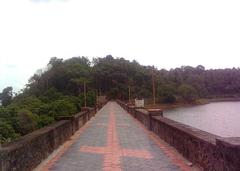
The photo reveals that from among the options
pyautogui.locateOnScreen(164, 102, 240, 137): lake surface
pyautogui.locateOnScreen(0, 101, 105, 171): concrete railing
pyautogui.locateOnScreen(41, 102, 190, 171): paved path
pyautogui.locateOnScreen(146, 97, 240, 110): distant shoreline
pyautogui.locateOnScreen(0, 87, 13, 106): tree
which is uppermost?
pyautogui.locateOnScreen(0, 87, 13, 106): tree

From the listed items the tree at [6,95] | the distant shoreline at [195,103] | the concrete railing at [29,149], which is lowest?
the concrete railing at [29,149]

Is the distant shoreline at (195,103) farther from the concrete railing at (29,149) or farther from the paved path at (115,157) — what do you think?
the concrete railing at (29,149)

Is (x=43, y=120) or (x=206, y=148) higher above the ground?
(x=206, y=148)

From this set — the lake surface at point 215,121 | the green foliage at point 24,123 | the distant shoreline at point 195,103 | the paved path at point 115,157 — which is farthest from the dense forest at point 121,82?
the paved path at point 115,157

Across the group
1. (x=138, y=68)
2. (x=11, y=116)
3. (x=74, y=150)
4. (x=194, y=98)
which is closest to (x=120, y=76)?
(x=138, y=68)

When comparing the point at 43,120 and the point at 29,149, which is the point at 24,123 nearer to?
the point at 43,120

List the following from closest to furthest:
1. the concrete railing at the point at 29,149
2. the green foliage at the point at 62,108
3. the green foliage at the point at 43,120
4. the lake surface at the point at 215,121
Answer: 1. the concrete railing at the point at 29,149
2. the lake surface at the point at 215,121
3. the green foliage at the point at 43,120
4. the green foliage at the point at 62,108

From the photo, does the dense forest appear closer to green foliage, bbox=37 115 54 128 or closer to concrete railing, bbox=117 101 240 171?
green foliage, bbox=37 115 54 128

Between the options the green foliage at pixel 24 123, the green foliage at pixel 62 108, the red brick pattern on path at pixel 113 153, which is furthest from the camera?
the green foliage at pixel 62 108

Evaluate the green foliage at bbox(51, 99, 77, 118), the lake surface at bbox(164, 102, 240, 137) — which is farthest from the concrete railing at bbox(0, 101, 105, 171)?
the green foliage at bbox(51, 99, 77, 118)

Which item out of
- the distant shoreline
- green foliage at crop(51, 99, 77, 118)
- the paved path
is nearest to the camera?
the paved path

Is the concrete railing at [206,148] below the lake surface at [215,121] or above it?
above

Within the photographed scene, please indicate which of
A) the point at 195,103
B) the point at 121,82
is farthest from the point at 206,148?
the point at 121,82

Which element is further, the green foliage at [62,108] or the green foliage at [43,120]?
the green foliage at [62,108]
